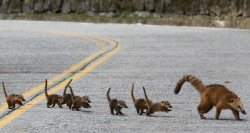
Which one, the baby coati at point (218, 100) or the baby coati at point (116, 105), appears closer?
the baby coati at point (218, 100)

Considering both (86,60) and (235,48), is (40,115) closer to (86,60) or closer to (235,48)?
(86,60)

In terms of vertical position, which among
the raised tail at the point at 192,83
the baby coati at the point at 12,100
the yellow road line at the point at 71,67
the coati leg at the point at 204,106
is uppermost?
the raised tail at the point at 192,83

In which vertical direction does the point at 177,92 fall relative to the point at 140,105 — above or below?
above

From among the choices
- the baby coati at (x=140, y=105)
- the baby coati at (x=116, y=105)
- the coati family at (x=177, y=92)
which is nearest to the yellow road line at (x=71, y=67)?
the coati family at (x=177, y=92)

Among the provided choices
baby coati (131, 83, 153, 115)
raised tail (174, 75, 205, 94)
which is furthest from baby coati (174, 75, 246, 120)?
baby coati (131, 83, 153, 115)

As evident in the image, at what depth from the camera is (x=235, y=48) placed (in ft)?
69.4

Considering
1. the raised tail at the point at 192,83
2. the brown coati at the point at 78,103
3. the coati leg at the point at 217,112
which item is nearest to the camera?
the coati leg at the point at 217,112

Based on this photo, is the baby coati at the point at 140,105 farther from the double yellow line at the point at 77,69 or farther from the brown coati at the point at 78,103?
the double yellow line at the point at 77,69

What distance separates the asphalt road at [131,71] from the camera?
9016 millimetres

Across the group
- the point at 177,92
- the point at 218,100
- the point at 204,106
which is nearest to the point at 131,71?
the point at 177,92

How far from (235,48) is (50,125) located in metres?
12.6

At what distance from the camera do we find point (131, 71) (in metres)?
15.1

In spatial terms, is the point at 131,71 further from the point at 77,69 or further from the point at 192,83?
the point at 192,83

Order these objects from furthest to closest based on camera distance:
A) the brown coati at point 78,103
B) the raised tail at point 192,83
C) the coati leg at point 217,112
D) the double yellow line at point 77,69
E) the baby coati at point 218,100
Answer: the double yellow line at point 77,69, the brown coati at point 78,103, the raised tail at point 192,83, the coati leg at point 217,112, the baby coati at point 218,100
